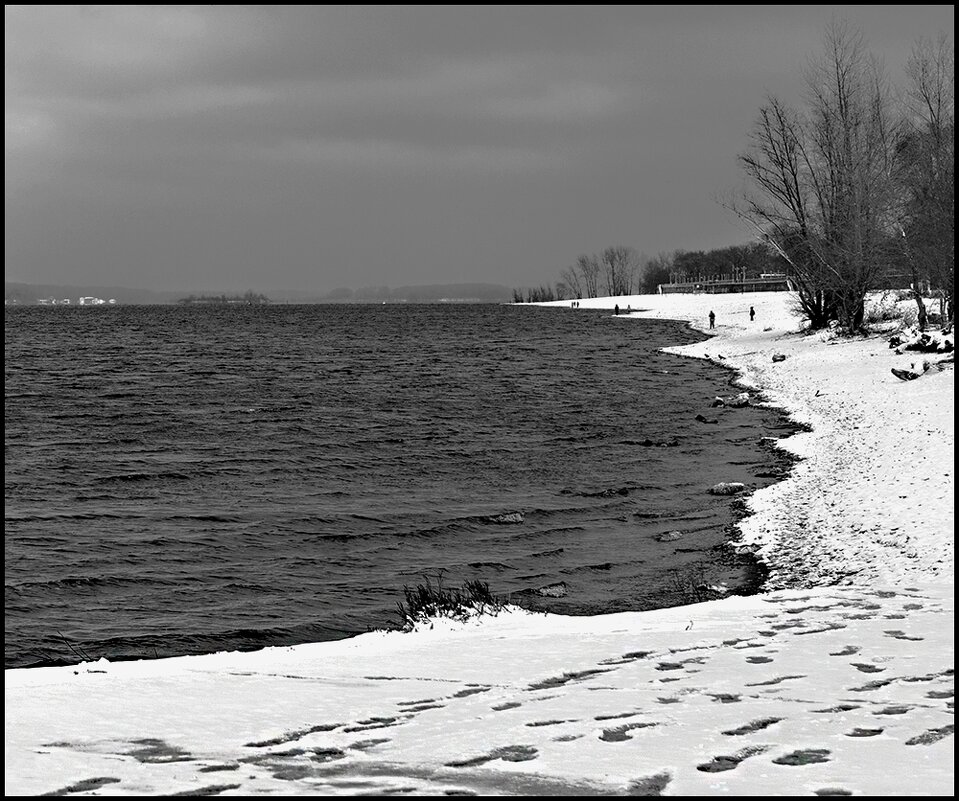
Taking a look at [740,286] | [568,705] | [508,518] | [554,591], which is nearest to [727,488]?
[508,518]

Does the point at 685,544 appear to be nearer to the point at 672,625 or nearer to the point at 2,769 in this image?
the point at 672,625

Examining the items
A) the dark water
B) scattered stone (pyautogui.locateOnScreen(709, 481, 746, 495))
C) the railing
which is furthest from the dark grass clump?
the railing

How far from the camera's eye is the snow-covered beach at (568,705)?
5.86 meters

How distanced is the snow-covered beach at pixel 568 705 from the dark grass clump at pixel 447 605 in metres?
0.26

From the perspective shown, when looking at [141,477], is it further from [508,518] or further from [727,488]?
[727,488]

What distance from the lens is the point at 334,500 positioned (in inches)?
806

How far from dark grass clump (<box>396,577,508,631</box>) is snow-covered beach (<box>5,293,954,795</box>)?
0.86 ft

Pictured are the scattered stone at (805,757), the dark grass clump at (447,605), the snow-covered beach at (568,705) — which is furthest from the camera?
the dark grass clump at (447,605)

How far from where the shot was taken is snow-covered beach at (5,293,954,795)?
5863mm

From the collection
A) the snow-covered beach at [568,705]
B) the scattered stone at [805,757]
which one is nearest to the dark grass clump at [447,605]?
the snow-covered beach at [568,705]

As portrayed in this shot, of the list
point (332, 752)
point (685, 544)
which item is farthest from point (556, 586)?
point (332, 752)

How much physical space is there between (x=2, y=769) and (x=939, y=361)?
3029 centimetres

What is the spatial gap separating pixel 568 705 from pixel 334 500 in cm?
1339

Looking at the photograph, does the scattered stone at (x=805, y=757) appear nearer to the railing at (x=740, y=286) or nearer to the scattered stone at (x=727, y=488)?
the scattered stone at (x=727, y=488)
